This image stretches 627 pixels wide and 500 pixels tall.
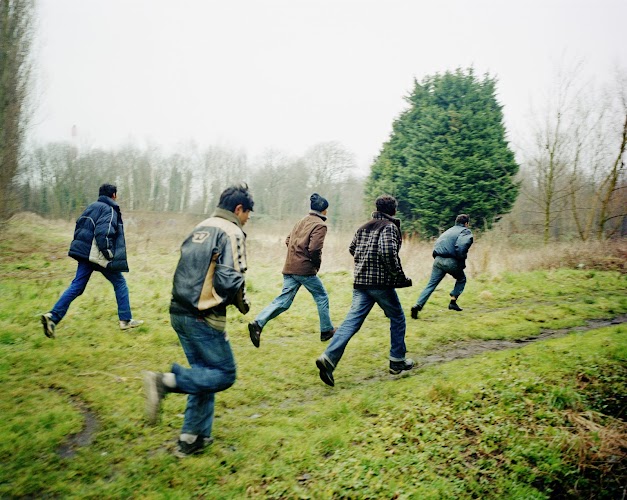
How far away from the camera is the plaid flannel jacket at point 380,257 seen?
4.53 meters

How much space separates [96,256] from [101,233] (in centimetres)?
35

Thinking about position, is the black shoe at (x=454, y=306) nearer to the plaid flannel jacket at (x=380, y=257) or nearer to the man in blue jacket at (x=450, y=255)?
the man in blue jacket at (x=450, y=255)

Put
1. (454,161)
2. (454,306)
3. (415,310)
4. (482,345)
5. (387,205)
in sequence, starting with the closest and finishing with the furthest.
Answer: (387,205)
(482,345)
(415,310)
(454,306)
(454,161)

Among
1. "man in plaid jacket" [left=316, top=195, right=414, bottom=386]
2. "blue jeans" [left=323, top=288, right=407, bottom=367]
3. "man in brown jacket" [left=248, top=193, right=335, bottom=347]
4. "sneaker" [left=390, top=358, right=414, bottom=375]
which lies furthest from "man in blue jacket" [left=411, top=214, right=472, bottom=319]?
"man in plaid jacket" [left=316, top=195, right=414, bottom=386]

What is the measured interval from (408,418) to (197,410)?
77.2 inches

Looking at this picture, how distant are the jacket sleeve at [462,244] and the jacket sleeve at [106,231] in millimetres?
6122

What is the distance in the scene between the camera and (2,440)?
311 centimetres

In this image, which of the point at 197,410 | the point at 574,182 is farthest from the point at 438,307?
the point at 574,182

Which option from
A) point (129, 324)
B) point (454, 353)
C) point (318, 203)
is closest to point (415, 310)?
point (454, 353)

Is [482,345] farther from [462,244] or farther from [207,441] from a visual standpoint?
[207,441]

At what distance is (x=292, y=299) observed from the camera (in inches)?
230

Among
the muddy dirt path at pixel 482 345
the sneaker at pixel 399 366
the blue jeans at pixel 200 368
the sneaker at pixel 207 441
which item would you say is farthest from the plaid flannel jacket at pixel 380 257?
the sneaker at pixel 207 441

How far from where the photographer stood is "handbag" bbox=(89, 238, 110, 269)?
558 cm

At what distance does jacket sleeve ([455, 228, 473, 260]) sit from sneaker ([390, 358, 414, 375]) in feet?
10.5
